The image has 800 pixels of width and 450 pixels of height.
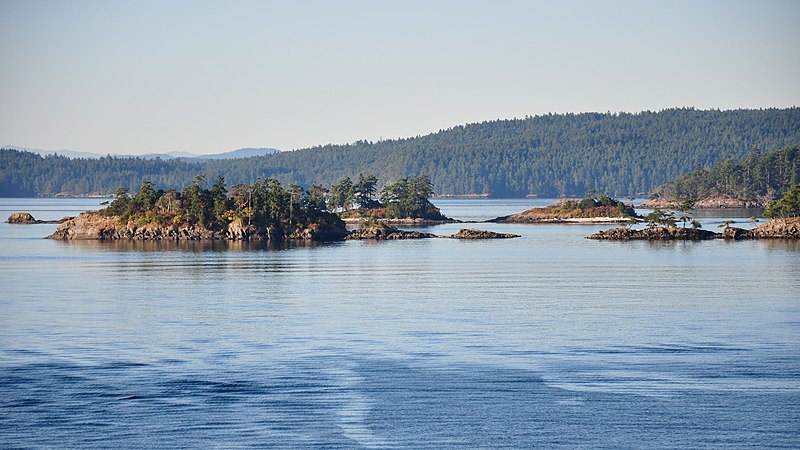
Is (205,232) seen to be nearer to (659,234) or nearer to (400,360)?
(659,234)

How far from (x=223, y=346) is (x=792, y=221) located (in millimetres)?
99090

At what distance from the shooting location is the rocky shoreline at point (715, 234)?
399 feet

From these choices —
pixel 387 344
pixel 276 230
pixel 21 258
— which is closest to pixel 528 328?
pixel 387 344

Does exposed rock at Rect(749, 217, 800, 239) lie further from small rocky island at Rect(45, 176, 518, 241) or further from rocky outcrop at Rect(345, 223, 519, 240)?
small rocky island at Rect(45, 176, 518, 241)

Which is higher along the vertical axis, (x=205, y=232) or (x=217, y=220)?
(x=217, y=220)

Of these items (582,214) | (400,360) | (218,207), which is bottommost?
(400,360)

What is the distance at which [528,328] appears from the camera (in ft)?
149

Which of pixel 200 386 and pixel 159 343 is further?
pixel 159 343

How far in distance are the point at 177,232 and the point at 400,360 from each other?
3696 inches

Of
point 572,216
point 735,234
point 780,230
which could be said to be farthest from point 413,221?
point 780,230

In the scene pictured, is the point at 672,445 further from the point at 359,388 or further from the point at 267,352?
the point at 267,352

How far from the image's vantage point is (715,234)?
126 m

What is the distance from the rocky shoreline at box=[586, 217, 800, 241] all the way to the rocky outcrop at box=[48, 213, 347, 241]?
36855mm

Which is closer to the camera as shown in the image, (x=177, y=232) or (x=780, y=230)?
(x=780, y=230)
